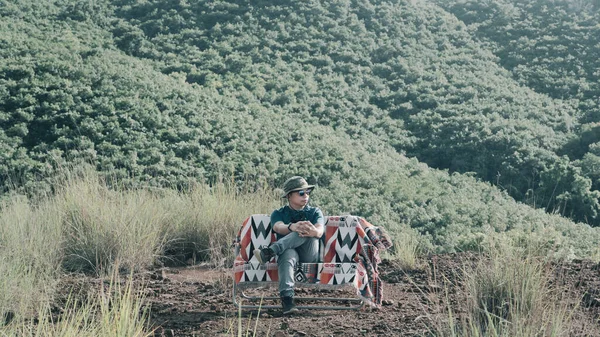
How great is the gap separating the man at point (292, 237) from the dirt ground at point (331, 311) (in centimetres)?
29

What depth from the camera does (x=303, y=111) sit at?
27031 millimetres

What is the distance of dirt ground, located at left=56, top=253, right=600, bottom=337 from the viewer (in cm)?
526

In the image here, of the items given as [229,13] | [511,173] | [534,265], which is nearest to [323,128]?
[511,173]

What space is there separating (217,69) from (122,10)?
308 inches

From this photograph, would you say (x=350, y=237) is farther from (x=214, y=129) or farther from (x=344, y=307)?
(x=214, y=129)

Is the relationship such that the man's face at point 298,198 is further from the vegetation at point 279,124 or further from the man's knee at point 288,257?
the vegetation at point 279,124

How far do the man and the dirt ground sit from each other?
0.96 ft

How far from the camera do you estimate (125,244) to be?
24.0 feet

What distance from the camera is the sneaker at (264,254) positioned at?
597 centimetres

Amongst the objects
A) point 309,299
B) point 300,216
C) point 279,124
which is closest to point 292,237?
point 300,216

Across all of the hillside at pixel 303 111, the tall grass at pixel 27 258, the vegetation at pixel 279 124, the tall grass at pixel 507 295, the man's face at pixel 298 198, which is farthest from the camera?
the hillside at pixel 303 111

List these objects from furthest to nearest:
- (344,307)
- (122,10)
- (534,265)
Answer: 1. (122,10)
2. (344,307)
3. (534,265)

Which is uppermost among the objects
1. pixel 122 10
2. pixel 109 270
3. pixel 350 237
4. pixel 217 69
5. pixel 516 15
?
pixel 516 15

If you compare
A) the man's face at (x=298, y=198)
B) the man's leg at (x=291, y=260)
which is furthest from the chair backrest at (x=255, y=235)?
the man's leg at (x=291, y=260)
